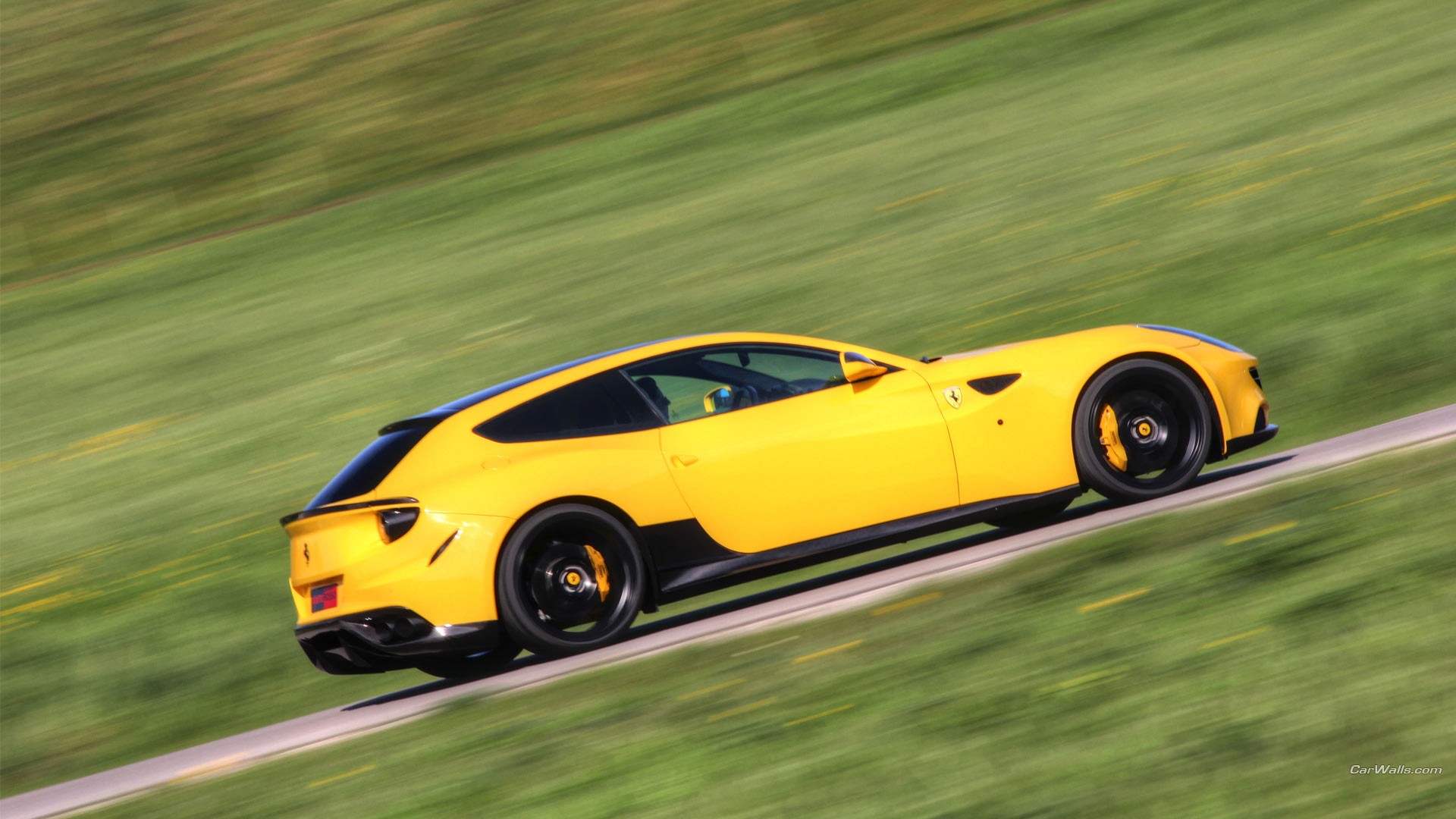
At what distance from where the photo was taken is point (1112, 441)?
780 cm

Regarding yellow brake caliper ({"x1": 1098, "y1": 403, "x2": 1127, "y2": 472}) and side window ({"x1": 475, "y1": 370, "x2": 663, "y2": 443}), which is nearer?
side window ({"x1": 475, "y1": 370, "x2": 663, "y2": 443})

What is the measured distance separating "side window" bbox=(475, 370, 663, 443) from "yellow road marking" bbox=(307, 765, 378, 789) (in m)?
1.72

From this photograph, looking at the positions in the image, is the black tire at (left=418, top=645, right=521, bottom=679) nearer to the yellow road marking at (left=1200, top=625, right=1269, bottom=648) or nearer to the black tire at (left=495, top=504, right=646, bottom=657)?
the black tire at (left=495, top=504, right=646, bottom=657)

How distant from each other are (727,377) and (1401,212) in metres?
6.79

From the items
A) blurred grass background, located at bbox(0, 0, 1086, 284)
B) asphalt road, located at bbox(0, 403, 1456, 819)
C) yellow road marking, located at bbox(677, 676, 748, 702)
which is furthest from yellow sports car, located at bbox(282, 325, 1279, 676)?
blurred grass background, located at bbox(0, 0, 1086, 284)

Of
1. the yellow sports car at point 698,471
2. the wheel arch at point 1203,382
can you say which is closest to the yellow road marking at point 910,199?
the yellow sports car at point 698,471

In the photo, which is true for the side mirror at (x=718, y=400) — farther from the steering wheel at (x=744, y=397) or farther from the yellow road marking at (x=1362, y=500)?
the yellow road marking at (x=1362, y=500)

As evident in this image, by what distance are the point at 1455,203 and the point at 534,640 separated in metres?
8.20

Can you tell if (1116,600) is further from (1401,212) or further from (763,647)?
(1401,212)

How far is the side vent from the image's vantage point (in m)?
7.68

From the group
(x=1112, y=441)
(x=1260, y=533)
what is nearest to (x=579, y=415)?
(x=1112, y=441)

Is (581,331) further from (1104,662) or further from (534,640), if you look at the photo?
(1104,662)

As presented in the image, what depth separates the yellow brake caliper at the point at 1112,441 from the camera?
7.78 metres

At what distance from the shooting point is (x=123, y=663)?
938 centimetres
